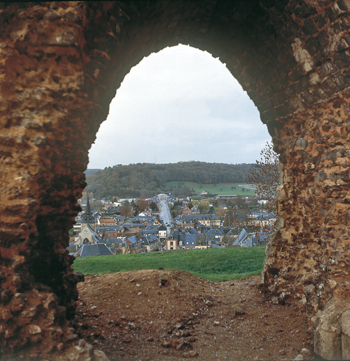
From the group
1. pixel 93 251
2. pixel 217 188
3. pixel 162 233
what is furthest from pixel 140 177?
pixel 93 251

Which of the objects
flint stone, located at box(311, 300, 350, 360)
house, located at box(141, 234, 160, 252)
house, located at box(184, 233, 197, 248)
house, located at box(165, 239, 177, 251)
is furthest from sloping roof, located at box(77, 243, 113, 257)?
house, located at box(184, 233, 197, 248)

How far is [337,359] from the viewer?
3.66 m

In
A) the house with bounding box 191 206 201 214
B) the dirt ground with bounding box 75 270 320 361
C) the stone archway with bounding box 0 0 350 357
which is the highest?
the stone archway with bounding box 0 0 350 357

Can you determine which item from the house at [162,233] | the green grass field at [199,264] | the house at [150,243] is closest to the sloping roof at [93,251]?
the green grass field at [199,264]

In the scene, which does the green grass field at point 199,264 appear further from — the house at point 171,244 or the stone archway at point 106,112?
the house at point 171,244

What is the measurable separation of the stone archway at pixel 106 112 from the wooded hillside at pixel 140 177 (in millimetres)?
45061

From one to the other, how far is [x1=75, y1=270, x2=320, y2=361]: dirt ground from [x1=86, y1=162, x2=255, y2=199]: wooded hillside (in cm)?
4450

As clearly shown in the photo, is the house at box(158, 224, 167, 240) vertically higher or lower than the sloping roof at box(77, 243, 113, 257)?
lower

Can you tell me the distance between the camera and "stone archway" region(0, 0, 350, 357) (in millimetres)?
3365

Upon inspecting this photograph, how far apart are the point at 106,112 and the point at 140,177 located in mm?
69000

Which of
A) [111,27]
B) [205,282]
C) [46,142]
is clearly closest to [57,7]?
[111,27]

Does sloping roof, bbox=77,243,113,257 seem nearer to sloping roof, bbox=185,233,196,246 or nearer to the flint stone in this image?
the flint stone

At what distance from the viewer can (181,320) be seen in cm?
534

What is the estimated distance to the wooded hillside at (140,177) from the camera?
208 feet
